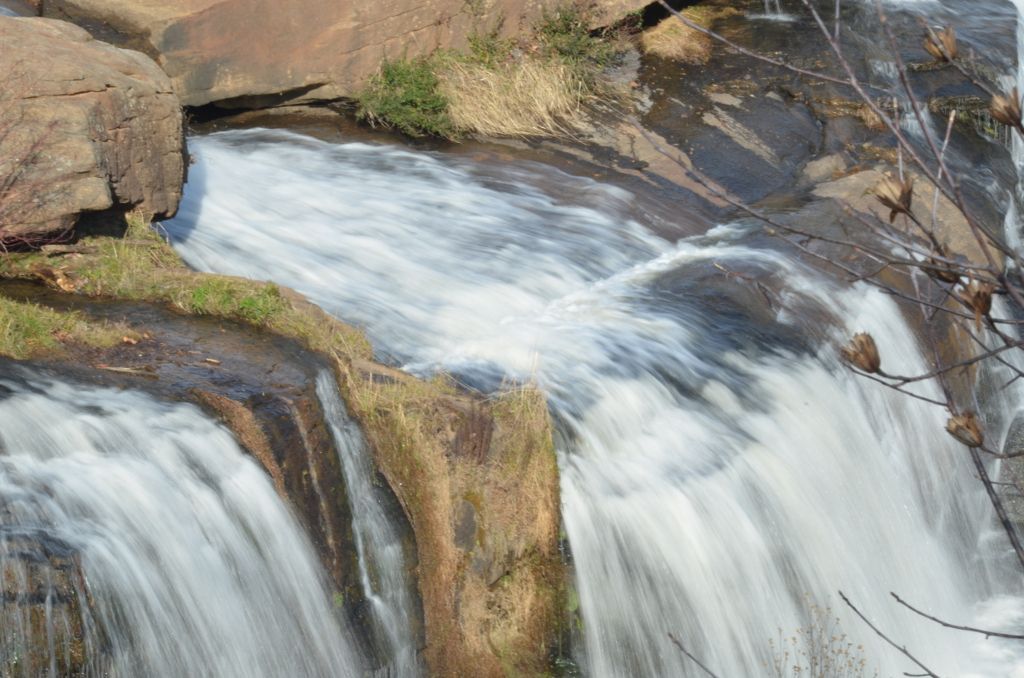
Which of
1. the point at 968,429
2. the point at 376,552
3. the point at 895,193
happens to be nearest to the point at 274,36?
the point at 376,552

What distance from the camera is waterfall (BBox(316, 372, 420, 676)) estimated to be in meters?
5.50

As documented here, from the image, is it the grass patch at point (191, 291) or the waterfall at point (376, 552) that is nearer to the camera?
the waterfall at point (376, 552)

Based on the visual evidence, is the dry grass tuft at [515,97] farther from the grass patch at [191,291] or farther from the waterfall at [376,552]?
the waterfall at [376,552]

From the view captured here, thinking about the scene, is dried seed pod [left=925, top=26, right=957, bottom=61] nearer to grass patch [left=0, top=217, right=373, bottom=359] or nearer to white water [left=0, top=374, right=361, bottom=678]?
white water [left=0, top=374, right=361, bottom=678]

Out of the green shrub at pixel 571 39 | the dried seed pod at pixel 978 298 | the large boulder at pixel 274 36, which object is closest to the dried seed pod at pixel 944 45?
the dried seed pod at pixel 978 298

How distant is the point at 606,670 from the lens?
586 centimetres

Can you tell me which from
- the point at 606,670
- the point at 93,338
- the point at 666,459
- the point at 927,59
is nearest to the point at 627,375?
the point at 666,459

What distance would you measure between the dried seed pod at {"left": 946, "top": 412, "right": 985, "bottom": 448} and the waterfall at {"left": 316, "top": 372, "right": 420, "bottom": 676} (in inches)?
140

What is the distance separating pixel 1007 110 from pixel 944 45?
0.28 metres

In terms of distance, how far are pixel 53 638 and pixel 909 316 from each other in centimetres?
633

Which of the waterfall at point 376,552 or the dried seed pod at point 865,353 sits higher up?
the dried seed pod at point 865,353

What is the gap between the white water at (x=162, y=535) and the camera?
4.50 m

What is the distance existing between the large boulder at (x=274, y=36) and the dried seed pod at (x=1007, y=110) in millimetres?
9543

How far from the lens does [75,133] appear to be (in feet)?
22.6
